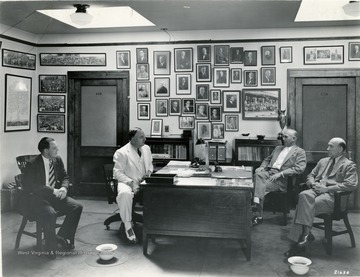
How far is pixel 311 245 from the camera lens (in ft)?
15.7

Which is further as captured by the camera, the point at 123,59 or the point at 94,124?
the point at 94,124

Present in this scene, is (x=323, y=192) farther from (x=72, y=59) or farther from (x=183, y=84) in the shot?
(x=72, y=59)

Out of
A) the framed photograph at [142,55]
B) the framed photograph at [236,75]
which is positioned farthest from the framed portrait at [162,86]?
the framed photograph at [236,75]

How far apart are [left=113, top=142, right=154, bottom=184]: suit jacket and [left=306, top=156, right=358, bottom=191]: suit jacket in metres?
2.30

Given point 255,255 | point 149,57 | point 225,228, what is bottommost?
point 255,255

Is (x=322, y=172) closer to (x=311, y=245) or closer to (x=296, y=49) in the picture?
(x=311, y=245)

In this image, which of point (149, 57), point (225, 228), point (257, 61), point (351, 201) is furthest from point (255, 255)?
point (149, 57)

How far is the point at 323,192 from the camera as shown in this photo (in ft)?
15.4

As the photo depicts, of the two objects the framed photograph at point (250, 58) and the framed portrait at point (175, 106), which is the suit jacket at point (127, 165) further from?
the framed photograph at point (250, 58)

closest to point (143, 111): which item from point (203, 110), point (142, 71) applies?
point (142, 71)

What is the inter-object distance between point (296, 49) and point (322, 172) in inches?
103

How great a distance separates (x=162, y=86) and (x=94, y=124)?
5.03 ft

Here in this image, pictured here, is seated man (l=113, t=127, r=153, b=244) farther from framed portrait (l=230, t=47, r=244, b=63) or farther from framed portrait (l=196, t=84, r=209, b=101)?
framed portrait (l=230, t=47, r=244, b=63)

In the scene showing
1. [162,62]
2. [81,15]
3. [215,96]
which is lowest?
[215,96]
